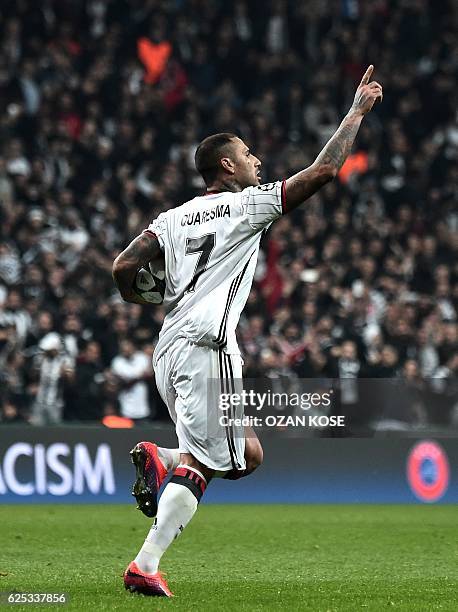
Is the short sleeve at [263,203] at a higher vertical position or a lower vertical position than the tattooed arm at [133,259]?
higher

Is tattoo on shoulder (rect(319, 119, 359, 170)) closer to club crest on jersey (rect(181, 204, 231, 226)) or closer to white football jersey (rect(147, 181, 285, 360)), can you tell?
white football jersey (rect(147, 181, 285, 360))

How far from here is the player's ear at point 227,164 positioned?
22.5 feet

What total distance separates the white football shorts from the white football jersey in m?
0.07

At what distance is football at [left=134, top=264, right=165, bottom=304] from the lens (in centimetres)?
686

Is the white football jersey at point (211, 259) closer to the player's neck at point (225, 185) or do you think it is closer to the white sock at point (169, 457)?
the player's neck at point (225, 185)

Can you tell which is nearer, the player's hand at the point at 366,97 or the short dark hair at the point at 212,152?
the player's hand at the point at 366,97

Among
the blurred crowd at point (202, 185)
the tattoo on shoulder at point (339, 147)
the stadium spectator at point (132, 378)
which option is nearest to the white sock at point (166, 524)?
the tattoo on shoulder at point (339, 147)

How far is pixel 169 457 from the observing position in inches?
267

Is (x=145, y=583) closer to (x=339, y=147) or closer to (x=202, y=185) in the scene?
(x=339, y=147)

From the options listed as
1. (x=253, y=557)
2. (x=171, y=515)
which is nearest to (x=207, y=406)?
(x=171, y=515)

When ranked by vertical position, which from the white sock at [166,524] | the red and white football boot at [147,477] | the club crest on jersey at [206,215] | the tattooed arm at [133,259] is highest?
the club crest on jersey at [206,215]

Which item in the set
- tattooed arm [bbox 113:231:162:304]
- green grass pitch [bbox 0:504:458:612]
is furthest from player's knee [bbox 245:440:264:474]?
tattooed arm [bbox 113:231:162:304]

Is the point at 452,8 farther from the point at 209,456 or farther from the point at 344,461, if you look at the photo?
the point at 209,456

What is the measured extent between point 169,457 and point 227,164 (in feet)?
5.02
